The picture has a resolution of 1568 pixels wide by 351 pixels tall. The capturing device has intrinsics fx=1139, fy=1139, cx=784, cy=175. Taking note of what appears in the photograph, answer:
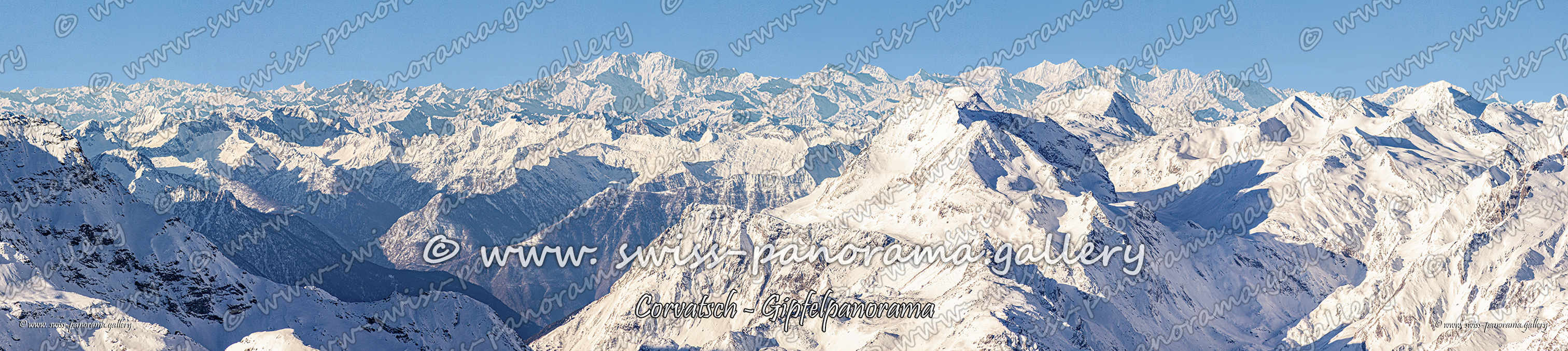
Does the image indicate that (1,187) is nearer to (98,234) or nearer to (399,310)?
(98,234)

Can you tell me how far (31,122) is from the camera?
19538cm

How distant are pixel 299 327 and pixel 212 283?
1560 cm

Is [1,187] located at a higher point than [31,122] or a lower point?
lower

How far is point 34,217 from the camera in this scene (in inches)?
6471

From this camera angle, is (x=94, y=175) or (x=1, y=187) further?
(x=94, y=175)

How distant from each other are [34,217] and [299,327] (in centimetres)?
3996

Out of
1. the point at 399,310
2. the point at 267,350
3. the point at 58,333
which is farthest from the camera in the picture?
the point at 399,310

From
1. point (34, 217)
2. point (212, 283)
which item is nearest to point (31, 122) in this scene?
point (34, 217)

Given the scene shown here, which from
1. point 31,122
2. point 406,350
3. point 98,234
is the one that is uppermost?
point 31,122

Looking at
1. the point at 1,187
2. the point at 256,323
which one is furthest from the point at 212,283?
the point at 1,187

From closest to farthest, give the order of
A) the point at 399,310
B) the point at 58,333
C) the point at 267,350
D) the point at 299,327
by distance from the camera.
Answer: the point at 58,333 < the point at 267,350 < the point at 299,327 < the point at 399,310

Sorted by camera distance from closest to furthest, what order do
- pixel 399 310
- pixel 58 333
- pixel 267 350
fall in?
pixel 58 333
pixel 267 350
pixel 399 310

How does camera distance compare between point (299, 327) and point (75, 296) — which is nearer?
point (75, 296)

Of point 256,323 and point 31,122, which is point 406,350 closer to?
point 256,323
